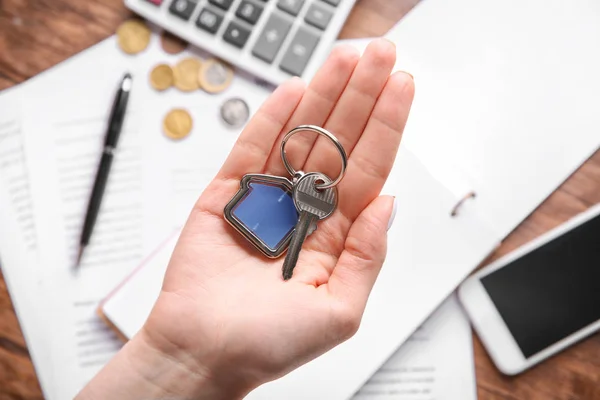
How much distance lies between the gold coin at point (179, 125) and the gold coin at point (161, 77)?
4cm

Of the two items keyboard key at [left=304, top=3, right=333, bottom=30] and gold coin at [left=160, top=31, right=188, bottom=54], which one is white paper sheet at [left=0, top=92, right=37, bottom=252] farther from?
keyboard key at [left=304, top=3, right=333, bottom=30]

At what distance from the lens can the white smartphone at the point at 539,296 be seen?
2.38 feet

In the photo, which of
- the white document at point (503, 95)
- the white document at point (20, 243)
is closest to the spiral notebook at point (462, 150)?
the white document at point (503, 95)

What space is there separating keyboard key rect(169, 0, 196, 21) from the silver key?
31 centimetres

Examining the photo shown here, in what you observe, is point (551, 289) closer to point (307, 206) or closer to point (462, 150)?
point (462, 150)

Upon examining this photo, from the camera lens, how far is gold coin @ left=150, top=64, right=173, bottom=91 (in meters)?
0.78

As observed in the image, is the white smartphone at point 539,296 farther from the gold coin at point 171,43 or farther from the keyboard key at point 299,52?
the gold coin at point 171,43

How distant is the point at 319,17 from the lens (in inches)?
29.6

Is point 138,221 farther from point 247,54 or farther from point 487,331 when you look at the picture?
point 487,331

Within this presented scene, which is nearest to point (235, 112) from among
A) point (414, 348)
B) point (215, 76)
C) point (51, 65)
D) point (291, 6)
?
point (215, 76)

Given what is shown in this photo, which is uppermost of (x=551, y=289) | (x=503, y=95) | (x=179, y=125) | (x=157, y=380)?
(x=503, y=95)

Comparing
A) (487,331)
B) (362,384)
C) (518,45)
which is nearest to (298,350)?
(362,384)

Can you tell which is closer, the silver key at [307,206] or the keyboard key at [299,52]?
the silver key at [307,206]

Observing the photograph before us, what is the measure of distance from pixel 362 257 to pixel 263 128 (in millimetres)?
186
